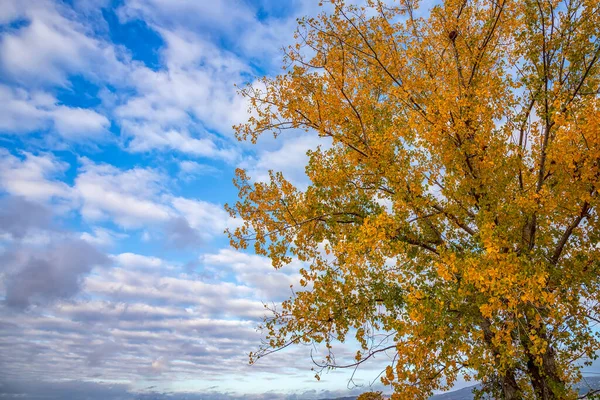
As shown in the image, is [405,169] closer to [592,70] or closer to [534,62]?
[534,62]

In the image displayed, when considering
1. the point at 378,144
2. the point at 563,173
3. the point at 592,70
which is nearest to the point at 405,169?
the point at 378,144

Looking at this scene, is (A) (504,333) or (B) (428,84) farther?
(B) (428,84)

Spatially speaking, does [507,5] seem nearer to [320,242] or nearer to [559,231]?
[559,231]

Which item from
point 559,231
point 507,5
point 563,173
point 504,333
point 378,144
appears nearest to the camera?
point 504,333

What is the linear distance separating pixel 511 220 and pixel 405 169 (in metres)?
2.73

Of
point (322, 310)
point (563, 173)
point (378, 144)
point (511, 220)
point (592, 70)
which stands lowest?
point (322, 310)

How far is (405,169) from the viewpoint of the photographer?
33.4 feet

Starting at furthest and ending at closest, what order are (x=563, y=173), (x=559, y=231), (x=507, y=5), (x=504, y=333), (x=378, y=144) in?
(x=507, y=5), (x=559, y=231), (x=378, y=144), (x=563, y=173), (x=504, y=333)

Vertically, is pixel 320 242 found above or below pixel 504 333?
above

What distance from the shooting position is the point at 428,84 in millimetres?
11953

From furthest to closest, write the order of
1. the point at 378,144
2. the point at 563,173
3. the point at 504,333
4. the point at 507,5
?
1. the point at 507,5
2. the point at 378,144
3. the point at 563,173
4. the point at 504,333

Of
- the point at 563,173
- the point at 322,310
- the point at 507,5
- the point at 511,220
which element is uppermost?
the point at 507,5

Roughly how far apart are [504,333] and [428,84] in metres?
6.75

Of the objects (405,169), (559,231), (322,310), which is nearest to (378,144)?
(405,169)
